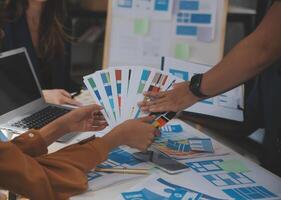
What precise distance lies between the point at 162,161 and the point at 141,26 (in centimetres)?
121

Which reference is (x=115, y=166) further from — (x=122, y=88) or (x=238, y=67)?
(x=238, y=67)

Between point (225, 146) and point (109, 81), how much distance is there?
519mm

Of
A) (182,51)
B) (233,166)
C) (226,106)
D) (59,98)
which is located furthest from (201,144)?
(182,51)

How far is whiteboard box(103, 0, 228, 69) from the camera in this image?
2.36 metres

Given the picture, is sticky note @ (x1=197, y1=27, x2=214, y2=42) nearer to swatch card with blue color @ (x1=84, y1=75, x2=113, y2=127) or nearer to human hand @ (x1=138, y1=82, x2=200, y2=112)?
human hand @ (x1=138, y1=82, x2=200, y2=112)

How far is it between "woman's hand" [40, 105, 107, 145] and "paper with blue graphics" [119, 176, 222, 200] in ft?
1.14

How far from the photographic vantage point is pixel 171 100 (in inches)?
58.7

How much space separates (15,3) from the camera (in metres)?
2.24

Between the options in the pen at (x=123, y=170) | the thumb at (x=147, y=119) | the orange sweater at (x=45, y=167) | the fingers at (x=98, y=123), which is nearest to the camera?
the orange sweater at (x=45, y=167)

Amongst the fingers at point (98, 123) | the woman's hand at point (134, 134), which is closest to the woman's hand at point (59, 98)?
the fingers at point (98, 123)

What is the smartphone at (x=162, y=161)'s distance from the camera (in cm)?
135

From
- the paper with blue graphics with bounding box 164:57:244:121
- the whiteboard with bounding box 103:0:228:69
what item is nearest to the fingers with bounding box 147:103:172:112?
the paper with blue graphics with bounding box 164:57:244:121

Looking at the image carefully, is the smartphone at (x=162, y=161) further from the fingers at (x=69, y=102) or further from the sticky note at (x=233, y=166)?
the fingers at (x=69, y=102)

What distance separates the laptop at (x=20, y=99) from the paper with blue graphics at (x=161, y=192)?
1.87ft
